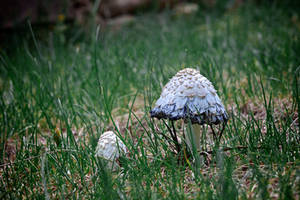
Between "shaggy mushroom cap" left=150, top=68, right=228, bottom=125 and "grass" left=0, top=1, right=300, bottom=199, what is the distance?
198 mm

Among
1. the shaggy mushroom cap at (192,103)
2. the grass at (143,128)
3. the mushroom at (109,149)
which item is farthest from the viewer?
the mushroom at (109,149)

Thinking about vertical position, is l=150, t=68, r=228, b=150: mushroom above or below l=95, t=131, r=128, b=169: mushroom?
above

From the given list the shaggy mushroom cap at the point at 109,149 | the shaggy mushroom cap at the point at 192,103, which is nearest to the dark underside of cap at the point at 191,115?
the shaggy mushroom cap at the point at 192,103

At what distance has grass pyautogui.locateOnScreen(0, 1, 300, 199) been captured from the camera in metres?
1.45

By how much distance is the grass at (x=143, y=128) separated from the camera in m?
1.45

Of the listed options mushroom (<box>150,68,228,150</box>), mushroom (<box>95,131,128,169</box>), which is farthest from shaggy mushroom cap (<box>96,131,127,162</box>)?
mushroom (<box>150,68,228,150</box>)

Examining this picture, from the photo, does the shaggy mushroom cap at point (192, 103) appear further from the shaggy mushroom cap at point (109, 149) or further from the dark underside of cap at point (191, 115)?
the shaggy mushroom cap at point (109, 149)

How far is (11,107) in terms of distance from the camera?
2.68 metres

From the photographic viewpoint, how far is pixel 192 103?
1.56 meters

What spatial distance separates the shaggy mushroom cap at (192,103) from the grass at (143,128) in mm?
198

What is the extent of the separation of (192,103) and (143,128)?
2.78 feet

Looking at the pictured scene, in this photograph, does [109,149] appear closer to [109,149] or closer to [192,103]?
[109,149]

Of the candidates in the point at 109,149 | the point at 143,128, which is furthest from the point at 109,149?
the point at 143,128

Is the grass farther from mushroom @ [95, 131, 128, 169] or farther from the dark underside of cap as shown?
the dark underside of cap
